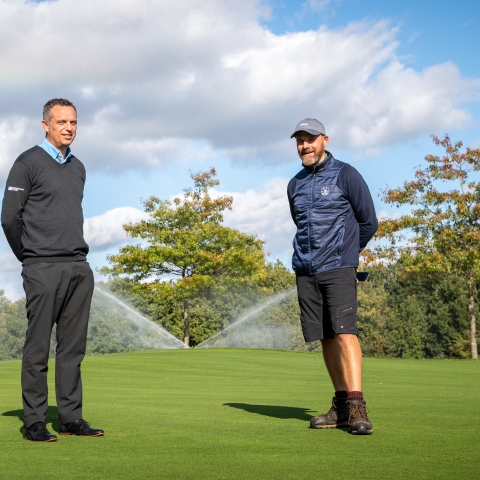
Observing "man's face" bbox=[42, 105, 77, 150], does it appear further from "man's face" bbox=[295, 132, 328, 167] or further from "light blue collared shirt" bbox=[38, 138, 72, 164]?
"man's face" bbox=[295, 132, 328, 167]

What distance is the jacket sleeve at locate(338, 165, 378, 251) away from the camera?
6.52 m

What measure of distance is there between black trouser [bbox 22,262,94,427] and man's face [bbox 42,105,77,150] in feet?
2.98

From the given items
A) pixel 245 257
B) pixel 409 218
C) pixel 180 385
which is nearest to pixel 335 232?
pixel 180 385

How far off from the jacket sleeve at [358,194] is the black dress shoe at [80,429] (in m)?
2.65

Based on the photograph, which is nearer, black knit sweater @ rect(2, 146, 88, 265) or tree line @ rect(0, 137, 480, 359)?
black knit sweater @ rect(2, 146, 88, 265)

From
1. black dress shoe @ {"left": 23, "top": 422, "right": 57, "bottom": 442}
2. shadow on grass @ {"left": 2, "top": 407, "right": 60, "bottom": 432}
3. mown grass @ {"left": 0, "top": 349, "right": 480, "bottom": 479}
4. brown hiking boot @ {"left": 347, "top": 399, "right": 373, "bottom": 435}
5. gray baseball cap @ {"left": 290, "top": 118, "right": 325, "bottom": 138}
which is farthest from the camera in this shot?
gray baseball cap @ {"left": 290, "top": 118, "right": 325, "bottom": 138}

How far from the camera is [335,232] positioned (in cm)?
649

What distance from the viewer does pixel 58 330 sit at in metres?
6.02

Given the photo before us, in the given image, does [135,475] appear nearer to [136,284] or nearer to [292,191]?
[292,191]

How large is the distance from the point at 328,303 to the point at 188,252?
34.6 metres

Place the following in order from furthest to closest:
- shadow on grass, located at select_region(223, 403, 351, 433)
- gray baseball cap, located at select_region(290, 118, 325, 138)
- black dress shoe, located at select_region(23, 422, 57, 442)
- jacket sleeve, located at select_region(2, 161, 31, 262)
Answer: shadow on grass, located at select_region(223, 403, 351, 433) → gray baseball cap, located at select_region(290, 118, 325, 138) → jacket sleeve, located at select_region(2, 161, 31, 262) → black dress shoe, located at select_region(23, 422, 57, 442)

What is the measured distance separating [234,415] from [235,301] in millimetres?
54178

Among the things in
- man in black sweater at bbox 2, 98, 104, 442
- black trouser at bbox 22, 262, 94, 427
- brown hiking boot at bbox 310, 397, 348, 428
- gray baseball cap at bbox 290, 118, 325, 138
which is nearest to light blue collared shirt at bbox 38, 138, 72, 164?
man in black sweater at bbox 2, 98, 104, 442

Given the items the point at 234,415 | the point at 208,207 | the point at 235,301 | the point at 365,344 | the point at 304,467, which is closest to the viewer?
the point at 304,467
